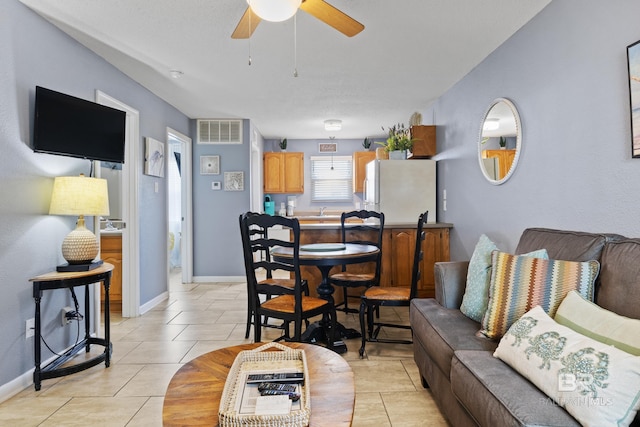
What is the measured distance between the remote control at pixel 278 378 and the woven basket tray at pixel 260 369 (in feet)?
0.08

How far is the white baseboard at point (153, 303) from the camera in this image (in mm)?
3959

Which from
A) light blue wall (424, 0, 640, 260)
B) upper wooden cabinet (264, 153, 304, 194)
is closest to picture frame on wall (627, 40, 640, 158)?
light blue wall (424, 0, 640, 260)

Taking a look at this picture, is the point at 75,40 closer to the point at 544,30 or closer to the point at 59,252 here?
the point at 59,252

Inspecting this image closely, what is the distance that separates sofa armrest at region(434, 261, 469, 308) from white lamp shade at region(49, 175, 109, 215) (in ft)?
7.98

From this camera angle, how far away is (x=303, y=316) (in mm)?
2471

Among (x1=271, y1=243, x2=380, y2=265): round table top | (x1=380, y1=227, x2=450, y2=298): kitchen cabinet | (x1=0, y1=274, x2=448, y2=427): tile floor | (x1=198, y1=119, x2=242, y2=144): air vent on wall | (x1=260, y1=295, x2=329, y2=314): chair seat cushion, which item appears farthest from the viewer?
(x1=198, y1=119, x2=242, y2=144): air vent on wall

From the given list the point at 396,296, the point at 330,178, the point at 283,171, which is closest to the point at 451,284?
the point at 396,296

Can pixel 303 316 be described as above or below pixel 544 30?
below

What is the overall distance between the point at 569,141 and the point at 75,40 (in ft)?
11.9

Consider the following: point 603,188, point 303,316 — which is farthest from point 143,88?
point 603,188

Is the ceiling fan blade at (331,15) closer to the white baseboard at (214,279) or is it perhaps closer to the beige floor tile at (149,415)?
the beige floor tile at (149,415)

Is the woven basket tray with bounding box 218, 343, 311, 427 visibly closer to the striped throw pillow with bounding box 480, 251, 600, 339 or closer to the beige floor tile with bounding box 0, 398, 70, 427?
the striped throw pillow with bounding box 480, 251, 600, 339

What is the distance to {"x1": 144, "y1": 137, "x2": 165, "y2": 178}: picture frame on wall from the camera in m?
4.02

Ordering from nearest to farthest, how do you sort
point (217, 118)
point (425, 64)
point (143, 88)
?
point (425, 64)
point (143, 88)
point (217, 118)
